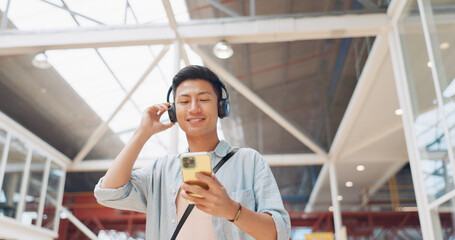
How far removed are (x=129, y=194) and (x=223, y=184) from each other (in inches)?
16.2

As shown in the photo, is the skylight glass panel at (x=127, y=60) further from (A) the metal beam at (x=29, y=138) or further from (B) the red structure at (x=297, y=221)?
(B) the red structure at (x=297, y=221)

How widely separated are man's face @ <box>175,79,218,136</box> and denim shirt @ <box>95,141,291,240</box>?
0.38 feet

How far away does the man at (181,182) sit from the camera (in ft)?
5.49

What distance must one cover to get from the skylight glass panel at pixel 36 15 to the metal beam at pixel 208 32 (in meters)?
0.50

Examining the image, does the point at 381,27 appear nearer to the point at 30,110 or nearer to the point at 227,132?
the point at 227,132

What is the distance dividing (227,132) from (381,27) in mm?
8640

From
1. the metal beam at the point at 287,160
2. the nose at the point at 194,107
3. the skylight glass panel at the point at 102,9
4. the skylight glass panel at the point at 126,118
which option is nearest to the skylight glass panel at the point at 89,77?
the skylight glass panel at the point at 126,118

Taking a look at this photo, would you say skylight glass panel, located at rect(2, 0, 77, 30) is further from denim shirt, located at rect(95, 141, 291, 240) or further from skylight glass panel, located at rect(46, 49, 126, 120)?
denim shirt, located at rect(95, 141, 291, 240)

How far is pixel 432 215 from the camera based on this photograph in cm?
632

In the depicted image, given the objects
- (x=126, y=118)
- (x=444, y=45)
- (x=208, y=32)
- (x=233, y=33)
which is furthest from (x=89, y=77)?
(x=444, y=45)

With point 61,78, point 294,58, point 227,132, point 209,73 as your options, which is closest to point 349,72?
point 294,58

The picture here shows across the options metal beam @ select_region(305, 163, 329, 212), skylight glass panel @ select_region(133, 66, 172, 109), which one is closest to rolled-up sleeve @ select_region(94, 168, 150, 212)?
skylight glass panel @ select_region(133, 66, 172, 109)

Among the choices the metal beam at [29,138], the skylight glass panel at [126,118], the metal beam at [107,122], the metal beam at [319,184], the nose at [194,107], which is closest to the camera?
the nose at [194,107]

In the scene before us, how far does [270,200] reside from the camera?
1690 millimetres
